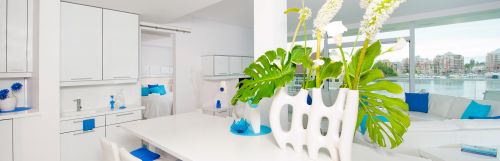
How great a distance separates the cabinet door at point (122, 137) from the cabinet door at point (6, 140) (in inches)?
36.4

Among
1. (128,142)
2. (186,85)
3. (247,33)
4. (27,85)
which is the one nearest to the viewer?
(27,85)

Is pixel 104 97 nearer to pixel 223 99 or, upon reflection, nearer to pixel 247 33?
pixel 223 99

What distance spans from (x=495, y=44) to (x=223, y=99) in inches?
209

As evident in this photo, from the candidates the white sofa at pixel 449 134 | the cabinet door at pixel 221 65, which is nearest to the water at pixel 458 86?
the white sofa at pixel 449 134

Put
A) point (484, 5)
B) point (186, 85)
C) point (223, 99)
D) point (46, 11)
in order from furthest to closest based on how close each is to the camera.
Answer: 1. point (223, 99)
2. point (186, 85)
3. point (484, 5)
4. point (46, 11)

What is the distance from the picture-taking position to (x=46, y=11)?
8.56 feet

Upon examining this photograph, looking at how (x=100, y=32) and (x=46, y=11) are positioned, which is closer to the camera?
(x=46, y=11)

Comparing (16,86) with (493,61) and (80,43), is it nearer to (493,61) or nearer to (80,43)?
(80,43)

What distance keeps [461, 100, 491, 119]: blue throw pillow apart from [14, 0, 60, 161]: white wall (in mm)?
5455

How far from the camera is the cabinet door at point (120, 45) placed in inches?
128

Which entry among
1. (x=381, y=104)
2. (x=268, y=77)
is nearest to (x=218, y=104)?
(x=268, y=77)

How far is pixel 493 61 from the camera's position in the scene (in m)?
4.33

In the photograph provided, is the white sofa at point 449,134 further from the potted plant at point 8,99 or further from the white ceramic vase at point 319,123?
the potted plant at point 8,99

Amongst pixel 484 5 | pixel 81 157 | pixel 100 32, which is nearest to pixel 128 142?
pixel 81 157
